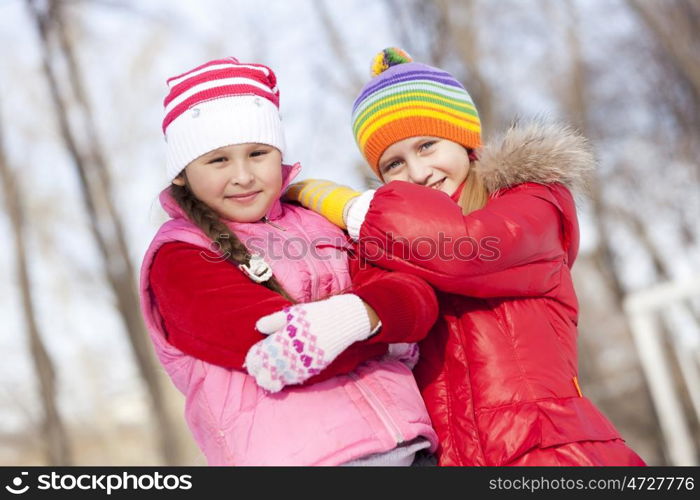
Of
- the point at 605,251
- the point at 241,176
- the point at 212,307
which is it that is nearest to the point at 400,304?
the point at 212,307

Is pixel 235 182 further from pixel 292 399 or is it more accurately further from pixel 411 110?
pixel 411 110

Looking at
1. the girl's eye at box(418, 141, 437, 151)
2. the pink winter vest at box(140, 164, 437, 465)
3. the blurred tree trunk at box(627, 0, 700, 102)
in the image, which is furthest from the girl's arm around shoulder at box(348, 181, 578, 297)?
the blurred tree trunk at box(627, 0, 700, 102)

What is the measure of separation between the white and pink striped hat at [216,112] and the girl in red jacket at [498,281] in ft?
0.94

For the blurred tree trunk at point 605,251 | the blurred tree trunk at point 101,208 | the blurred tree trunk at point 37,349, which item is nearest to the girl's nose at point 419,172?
the blurred tree trunk at point 101,208

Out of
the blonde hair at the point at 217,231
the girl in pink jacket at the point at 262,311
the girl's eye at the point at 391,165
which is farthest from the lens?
the girl's eye at the point at 391,165

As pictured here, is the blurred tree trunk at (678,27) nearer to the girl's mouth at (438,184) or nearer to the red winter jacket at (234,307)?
the girl's mouth at (438,184)

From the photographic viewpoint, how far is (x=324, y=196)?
2.25 m

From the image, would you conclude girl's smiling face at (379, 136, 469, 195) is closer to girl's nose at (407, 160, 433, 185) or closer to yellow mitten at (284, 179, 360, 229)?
girl's nose at (407, 160, 433, 185)

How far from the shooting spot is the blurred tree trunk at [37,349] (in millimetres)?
9820

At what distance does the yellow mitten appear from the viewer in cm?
219

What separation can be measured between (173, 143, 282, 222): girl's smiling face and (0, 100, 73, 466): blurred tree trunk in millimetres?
8547

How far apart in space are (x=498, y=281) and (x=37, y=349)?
30.9 ft
